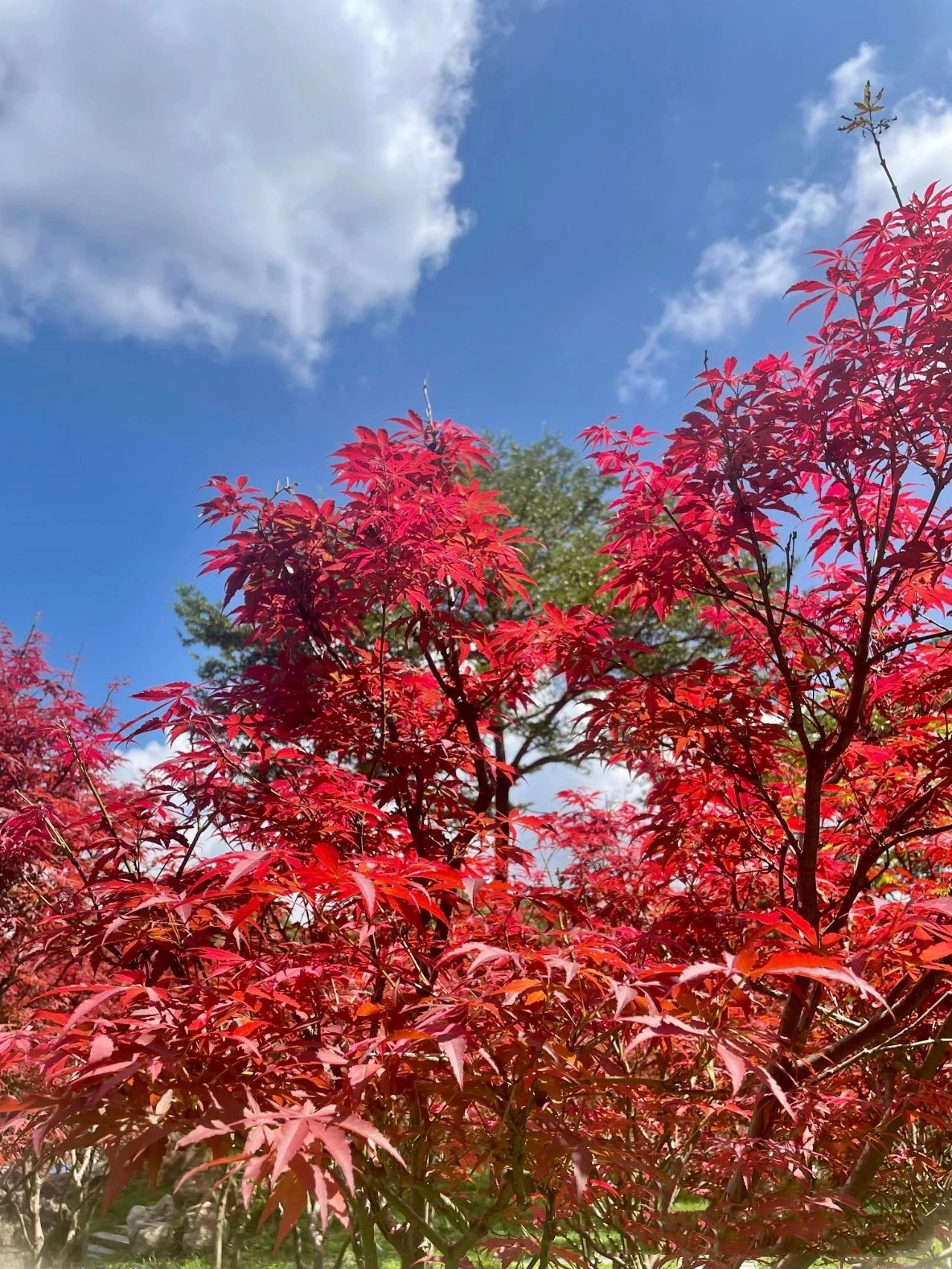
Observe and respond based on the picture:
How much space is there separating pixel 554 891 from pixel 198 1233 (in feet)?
22.0

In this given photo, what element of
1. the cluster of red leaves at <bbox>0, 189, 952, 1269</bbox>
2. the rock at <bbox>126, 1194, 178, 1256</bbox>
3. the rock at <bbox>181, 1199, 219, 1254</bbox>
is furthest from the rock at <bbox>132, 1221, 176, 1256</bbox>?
the cluster of red leaves at <bbox>0, 189, 952, 1269</bbox>

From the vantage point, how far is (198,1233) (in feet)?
23.0

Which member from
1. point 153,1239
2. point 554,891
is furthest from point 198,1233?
point 554,891

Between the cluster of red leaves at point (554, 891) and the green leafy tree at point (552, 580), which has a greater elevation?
the green leafy tree at point (552, 580)

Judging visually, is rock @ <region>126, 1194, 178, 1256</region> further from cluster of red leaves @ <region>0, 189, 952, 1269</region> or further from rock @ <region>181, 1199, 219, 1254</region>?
cluster of red leaves @ <region>0, 189, 952, 1269</region>

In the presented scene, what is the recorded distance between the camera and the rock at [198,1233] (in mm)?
6844

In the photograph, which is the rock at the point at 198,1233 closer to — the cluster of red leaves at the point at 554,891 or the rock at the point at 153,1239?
the rock at the point at 153,1239

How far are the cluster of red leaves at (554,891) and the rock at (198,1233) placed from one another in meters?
5.36

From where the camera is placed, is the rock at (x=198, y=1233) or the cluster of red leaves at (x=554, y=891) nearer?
the cluster of red leaves at (x=554, y=891)

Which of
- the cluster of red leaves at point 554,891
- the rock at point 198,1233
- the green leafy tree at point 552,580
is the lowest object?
the rock at point 198,1233

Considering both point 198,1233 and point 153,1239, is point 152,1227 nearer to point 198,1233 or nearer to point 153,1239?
point 153,1239

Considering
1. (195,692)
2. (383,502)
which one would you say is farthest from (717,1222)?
(383,502)

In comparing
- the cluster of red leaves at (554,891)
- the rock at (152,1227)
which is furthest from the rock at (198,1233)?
the cluster of red leaves at (554,891)

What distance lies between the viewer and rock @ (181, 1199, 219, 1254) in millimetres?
6844
